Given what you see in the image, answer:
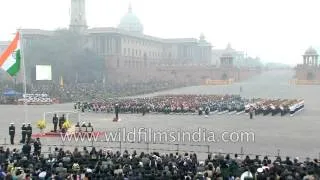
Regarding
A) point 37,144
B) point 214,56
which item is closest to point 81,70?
point 37,144

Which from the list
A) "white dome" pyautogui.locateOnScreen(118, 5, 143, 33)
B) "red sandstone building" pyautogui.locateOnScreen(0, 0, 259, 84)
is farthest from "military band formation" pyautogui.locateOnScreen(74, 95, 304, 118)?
"white dome" pyautogui.locateOnScreen(118, 5, 143, 33)

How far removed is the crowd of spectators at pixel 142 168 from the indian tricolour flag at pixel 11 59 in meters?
7.73

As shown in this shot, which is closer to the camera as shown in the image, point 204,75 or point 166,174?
point 166,174

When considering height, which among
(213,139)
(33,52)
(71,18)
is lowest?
(213,139)

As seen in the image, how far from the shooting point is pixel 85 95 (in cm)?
6106

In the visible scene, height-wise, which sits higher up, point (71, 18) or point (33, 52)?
point (71, 18)

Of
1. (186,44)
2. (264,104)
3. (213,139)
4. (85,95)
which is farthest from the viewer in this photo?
(186,44)

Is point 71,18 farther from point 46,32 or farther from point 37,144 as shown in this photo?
point 37,144

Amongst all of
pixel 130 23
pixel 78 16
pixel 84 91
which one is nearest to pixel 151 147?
pixel 84 91

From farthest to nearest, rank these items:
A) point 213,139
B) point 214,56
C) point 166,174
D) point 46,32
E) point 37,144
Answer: point 214,56 → point 46,32 → point 213,139 → point 37,144 → point 166,174

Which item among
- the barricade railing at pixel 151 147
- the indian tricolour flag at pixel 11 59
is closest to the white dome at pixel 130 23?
the indian tricolour flag at pixel 11 59

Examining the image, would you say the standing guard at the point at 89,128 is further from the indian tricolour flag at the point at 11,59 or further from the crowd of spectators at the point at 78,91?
the crowd of spectators at the point at 78,91

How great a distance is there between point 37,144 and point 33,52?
72.1 metres

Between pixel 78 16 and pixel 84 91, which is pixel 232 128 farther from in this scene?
pixel 78 16
